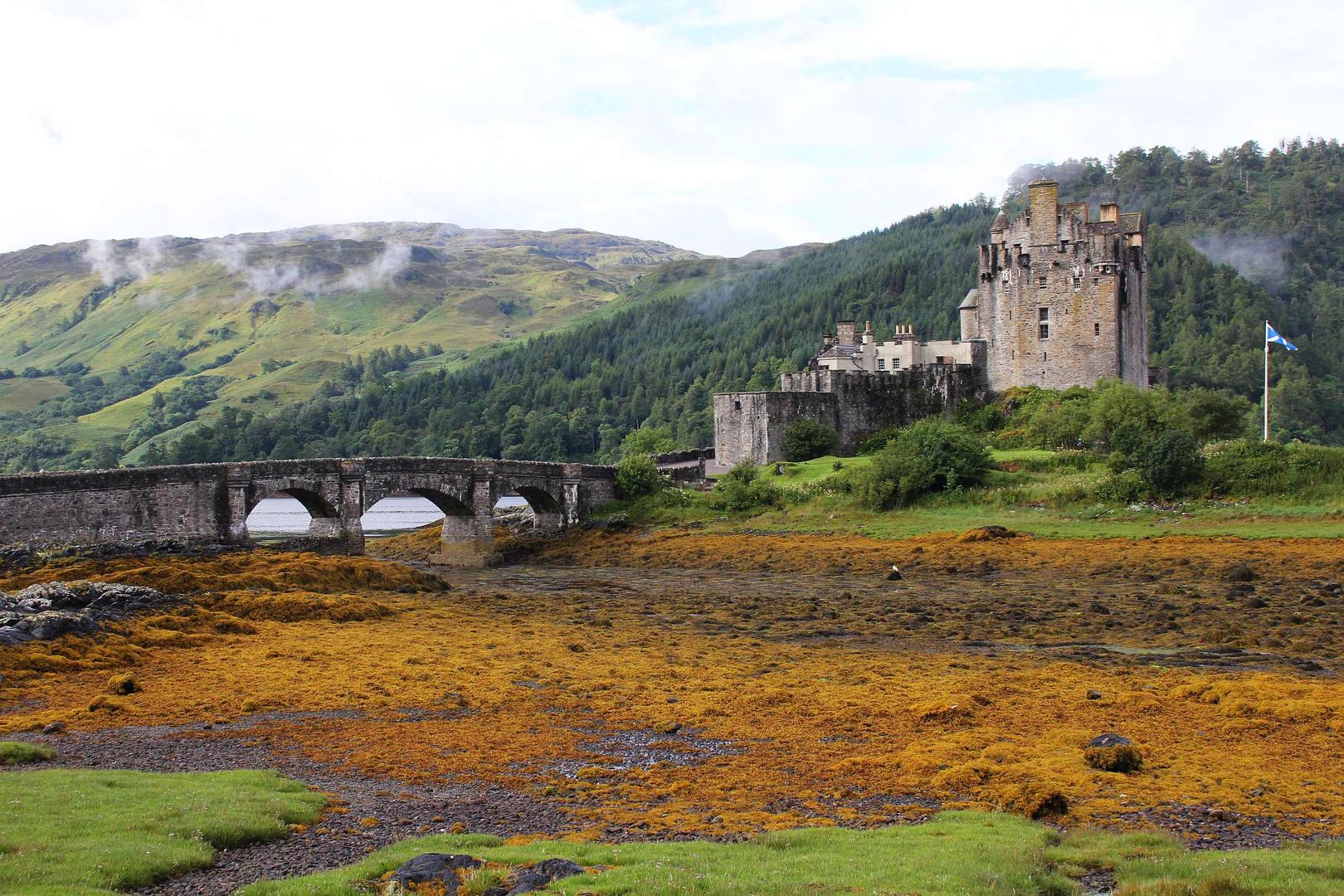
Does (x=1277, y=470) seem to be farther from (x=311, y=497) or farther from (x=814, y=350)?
(x=814, y=350)

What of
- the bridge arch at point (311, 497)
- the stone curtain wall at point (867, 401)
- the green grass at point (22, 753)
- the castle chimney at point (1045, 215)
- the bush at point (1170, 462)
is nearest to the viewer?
the green grass at point (22, 753)

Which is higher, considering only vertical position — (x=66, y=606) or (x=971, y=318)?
(x=971, y=318)

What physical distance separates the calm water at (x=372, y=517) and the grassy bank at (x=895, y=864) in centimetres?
5871

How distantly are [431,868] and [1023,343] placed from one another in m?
60.3

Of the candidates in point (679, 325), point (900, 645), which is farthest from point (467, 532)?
point (679, 325)

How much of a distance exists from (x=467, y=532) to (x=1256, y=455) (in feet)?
116

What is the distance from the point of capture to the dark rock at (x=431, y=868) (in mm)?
11859

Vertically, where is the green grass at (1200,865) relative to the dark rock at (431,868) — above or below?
below

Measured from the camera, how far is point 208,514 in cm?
4969

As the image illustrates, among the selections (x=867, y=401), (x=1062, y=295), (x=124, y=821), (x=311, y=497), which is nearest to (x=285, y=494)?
(x=311, y=497)

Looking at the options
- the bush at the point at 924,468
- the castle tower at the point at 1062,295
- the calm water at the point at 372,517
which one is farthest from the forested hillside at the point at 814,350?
the bush at the point at 924,468

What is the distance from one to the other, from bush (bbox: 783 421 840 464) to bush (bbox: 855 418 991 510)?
1112cm

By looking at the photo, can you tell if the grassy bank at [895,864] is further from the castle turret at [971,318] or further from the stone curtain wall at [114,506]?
the castle turret at [971,318]

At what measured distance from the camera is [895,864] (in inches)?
486
